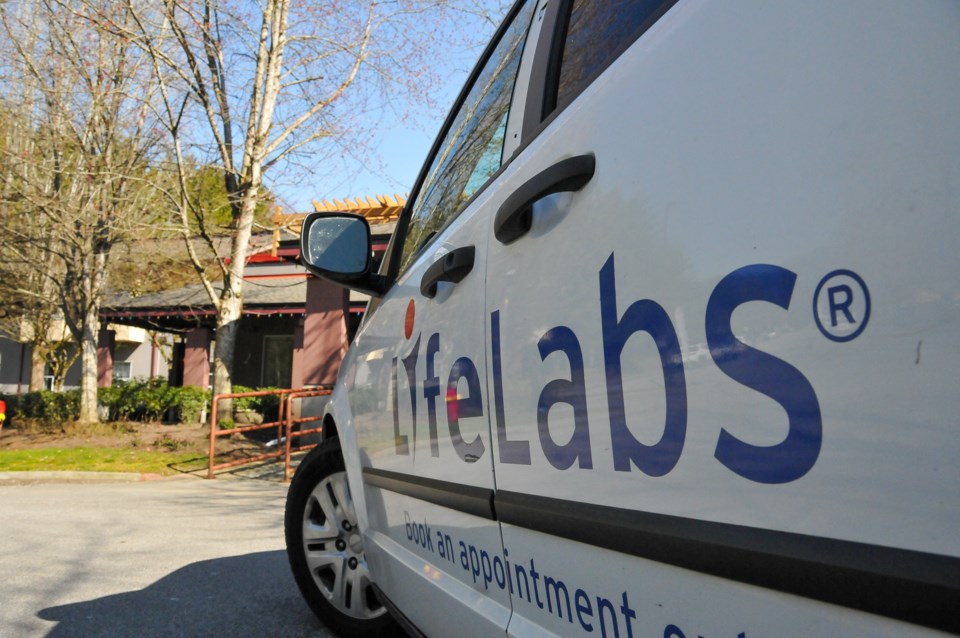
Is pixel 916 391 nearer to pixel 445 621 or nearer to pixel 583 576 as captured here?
pixel 583 576

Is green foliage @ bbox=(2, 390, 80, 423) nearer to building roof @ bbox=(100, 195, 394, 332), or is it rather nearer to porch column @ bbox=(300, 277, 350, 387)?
building roof @ bbox=(100, 195, 394, 332)

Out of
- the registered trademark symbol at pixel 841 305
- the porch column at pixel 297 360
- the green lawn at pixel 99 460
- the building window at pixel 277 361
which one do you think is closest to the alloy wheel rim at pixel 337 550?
the registered trademark symbol at pixel 841 305

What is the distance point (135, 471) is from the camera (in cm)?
993

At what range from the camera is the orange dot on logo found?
7.24 feet

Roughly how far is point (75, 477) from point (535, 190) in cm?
1011

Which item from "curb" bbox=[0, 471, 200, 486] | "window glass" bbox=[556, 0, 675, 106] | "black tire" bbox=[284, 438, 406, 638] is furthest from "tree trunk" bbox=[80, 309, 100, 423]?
"window glass" bbox=[556, 0, 675, 106]

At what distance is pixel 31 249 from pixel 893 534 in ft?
60.9

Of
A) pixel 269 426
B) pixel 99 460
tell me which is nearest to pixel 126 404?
pixel 99 460

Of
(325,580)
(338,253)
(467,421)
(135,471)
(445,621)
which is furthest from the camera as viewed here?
(135,471)

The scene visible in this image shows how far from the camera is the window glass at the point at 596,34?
1373 mm

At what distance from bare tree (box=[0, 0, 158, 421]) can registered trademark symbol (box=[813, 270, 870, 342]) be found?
13023 millimetres

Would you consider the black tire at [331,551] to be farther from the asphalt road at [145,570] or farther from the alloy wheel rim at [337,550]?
the asphalt road at [145,570]

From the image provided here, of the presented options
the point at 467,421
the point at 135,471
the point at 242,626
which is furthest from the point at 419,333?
the point at 135,471

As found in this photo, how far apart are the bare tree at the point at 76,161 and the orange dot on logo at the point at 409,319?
37.7ft
